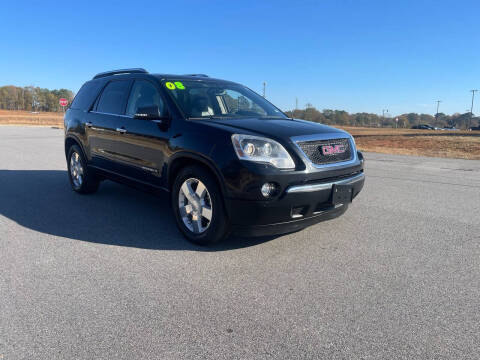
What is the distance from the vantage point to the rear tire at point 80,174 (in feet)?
19.4

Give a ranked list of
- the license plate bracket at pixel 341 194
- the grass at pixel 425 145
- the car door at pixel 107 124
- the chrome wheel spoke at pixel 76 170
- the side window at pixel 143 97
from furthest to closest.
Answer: the grass at pixel 425 145 → the chrome wheel spoke at pixel 76 170 → the car door at pixel 107 124 → the side window at pixel 143 97 → the license plate bracket at pixel 341 194

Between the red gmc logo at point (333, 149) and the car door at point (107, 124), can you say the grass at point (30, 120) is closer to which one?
the car door at point (107, 124)

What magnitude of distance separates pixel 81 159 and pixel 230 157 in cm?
368

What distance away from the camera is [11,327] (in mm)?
2396

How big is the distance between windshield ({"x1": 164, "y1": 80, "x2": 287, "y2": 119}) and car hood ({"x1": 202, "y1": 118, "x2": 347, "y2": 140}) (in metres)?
0.38

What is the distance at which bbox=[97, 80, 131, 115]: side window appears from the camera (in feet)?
16.3

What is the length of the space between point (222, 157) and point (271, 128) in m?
0.65

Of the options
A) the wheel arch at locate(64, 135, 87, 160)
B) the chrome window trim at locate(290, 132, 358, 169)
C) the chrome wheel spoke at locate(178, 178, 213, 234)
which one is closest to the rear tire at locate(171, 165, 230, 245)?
the chrome wheel spoke at locate(178, 178, 213, 234)

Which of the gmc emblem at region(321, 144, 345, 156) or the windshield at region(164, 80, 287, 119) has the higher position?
the windshield at region(164, 80, 287, 119)

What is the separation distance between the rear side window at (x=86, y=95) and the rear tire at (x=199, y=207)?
9.06 feet

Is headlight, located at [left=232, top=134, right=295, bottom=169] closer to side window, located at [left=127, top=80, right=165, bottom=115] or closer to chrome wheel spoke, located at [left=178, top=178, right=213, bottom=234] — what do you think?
chrome wheel spoke, located at [left=178, top=178, right=213, bottom=234]

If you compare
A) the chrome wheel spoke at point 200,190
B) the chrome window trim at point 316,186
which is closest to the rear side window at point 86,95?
the chrome wheel spoke at point 200,190

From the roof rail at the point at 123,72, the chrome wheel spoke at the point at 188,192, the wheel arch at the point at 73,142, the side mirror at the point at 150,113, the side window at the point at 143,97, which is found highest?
the roof rail at the point at 123,72

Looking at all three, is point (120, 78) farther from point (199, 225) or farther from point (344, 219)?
point (344, 219)
